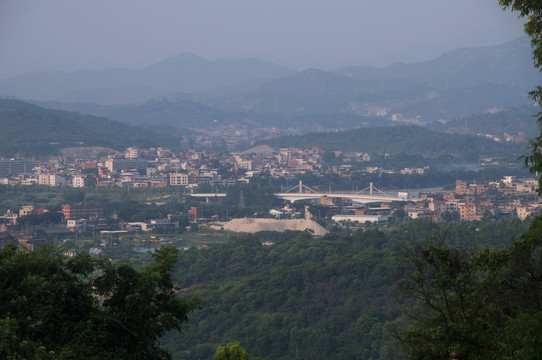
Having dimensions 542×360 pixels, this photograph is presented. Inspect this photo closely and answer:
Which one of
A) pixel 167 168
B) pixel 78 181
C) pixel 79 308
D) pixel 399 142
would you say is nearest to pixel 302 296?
pixel 79 308

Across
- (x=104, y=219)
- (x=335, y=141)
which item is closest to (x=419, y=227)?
(x=104, y=219)

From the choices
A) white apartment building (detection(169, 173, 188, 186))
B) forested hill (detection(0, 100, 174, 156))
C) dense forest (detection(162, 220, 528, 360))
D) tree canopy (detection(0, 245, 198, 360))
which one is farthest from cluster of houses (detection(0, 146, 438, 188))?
tree canopy (detection(0, 245, 198, 360))

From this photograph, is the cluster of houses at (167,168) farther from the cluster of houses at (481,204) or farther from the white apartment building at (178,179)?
the cluster of houses at (481,204)

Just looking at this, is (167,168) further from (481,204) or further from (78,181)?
(481,204)

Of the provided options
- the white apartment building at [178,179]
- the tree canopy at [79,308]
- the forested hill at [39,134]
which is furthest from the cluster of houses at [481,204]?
the forested hill at [39,134]

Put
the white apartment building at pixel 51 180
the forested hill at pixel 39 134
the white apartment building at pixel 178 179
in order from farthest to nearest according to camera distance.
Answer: the forested hill at pixel 39 134
the white apartment building at pixel 178 179
the white apartment building at pixel 51 180

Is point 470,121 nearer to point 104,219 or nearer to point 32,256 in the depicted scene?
point 104,219
